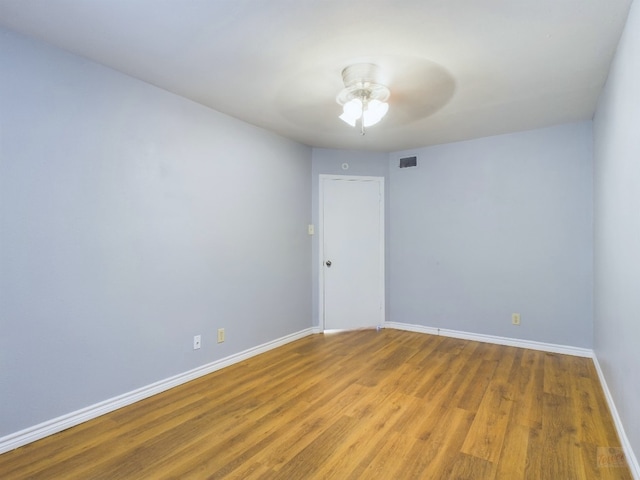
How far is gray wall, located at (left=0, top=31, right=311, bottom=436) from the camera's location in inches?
77.5

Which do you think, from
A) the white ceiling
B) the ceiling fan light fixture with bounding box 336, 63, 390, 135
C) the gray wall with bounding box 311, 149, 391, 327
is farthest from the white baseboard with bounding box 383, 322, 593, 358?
the ceiling fan light fixture with bounding box 336, 63, 390, 135

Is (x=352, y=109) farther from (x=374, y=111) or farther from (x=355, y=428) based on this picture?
(x=355, y=428)

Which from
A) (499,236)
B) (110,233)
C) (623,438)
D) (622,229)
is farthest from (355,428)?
(499,236)

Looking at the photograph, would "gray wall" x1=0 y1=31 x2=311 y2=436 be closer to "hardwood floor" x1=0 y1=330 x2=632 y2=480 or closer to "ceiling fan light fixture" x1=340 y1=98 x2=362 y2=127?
"hardwood floor" x1=0 y1=330 x2=632 y2=480

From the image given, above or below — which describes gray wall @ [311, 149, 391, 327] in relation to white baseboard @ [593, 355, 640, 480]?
above

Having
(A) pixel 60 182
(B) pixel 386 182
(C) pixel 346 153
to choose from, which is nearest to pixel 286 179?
(C) pixel 346 153

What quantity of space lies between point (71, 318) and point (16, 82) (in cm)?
141

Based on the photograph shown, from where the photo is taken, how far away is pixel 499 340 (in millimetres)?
3893

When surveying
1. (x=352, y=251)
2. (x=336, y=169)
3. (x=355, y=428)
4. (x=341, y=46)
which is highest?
(x=341, y=46)

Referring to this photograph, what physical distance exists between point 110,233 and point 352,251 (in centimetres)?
287

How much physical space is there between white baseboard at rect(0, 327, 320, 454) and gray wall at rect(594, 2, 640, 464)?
2.85 meters

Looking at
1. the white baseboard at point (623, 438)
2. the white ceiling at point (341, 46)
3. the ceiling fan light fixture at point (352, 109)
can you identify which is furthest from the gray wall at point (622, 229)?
the ceiling fan light fixture at point (352, 109)

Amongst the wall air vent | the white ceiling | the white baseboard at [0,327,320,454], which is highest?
the white ceiling

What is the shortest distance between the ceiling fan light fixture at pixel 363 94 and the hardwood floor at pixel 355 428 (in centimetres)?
211
